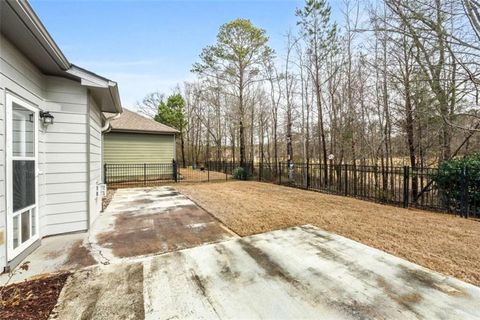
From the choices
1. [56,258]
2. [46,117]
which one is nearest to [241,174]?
[46,117]

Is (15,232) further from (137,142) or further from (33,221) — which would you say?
(137,142)


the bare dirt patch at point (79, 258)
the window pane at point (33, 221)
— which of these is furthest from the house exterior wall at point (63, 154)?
the bare dirt patch at point (79, 258)

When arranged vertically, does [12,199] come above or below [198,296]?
above

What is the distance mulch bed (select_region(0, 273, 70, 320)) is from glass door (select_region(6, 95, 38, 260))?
60cm

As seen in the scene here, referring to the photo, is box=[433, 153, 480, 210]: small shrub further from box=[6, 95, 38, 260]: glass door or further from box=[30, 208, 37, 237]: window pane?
box=[30, 208, 37, 237]: window pane

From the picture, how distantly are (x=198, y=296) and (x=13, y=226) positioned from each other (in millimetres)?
2434

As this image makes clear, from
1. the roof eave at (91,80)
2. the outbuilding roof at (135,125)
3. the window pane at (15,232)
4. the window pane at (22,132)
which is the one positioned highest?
the outbuilding roof at (135,125)

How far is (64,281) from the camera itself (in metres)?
2.40

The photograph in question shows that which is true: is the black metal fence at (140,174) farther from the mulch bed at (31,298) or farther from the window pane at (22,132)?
the mulch bed at (31,298)

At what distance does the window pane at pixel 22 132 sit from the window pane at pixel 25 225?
790 millimetres

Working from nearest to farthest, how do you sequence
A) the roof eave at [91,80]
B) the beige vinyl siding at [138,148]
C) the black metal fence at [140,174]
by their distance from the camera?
1. the roof eave at [91,80]
2. the black metal fence at [140,174]
3. the beige vinyl siding at [138,148]

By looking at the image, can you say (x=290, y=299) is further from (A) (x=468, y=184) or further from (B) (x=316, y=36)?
(B) (x=316, y=36)

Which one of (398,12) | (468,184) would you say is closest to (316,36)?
(398,12)

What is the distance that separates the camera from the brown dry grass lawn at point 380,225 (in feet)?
9.43
